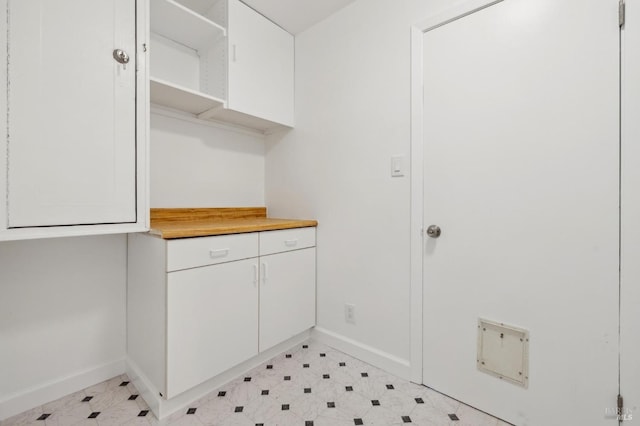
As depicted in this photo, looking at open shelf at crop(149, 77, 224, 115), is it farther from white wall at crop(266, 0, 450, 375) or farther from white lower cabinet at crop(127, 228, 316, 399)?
white lower cabinet at crop(127, 228, 316, 399)

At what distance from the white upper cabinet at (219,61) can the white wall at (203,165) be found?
14 centimetres

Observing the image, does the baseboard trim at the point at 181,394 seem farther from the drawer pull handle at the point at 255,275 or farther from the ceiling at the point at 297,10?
the ceiling at the point at 297,10

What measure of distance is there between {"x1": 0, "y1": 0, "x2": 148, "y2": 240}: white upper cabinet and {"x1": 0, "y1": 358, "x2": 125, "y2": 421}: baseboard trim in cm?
88

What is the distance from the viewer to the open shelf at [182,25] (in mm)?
1578

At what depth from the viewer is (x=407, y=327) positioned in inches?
64.4

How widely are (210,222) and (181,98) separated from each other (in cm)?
79

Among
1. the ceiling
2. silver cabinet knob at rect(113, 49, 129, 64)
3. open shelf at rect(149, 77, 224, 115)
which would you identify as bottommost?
open shelf at rect(149, 77, 224, 115)

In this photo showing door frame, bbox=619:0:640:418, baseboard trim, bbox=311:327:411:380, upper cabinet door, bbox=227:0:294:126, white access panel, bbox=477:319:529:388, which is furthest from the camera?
upper cabinet door, bbox=227:0:294:126

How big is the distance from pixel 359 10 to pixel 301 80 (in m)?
0.60

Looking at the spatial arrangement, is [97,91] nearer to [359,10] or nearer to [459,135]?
[359,10]

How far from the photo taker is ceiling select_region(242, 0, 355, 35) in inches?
73.1

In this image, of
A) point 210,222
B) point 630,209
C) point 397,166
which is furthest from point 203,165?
point 630,209

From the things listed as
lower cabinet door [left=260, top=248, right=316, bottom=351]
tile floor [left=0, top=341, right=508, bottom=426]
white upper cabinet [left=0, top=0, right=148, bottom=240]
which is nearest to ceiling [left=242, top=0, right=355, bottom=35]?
white upper cabinet [left=0, top=0, right=148, bottom=240]

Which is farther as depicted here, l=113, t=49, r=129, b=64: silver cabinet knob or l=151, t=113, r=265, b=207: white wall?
l=151, t=113, r=265, b=207: white wall
